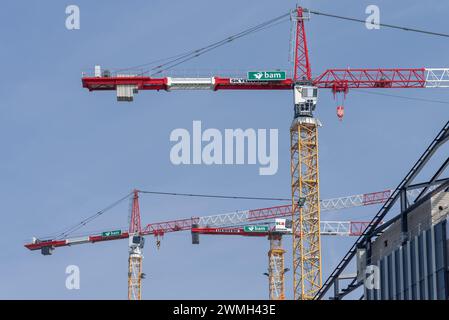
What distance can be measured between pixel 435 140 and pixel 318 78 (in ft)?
224

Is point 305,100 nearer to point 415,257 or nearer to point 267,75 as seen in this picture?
point 267,75

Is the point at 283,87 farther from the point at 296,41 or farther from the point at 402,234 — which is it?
the point at 402,234

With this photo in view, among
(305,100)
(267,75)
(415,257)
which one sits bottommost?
(415,257)

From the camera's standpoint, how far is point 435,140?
358 feet

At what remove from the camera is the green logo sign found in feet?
577

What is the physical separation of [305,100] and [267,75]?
8.01 m

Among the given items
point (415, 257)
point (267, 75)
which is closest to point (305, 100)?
point (267, 75)

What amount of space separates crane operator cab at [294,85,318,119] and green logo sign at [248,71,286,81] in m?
2.85

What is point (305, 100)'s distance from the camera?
172375mm

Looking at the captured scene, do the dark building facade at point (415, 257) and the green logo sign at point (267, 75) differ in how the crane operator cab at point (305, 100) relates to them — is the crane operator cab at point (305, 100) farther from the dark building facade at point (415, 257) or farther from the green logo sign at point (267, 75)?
the dark building facade at point (415, 257)

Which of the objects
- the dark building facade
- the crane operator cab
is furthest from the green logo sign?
the dark building facade

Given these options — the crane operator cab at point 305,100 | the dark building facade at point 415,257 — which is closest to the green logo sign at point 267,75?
the crane operator cab at point 305,100
